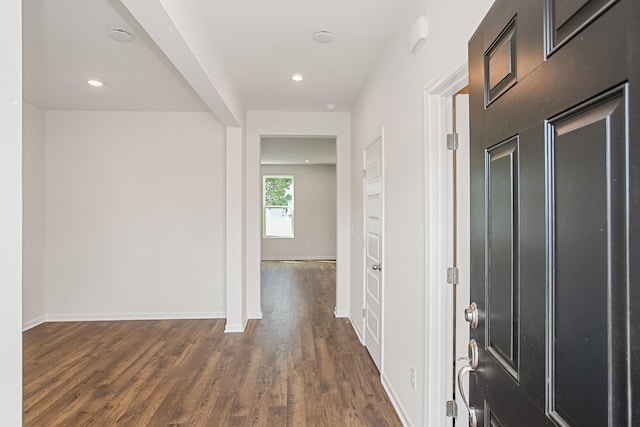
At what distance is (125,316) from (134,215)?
1.27 m

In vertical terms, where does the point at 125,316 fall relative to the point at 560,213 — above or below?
below

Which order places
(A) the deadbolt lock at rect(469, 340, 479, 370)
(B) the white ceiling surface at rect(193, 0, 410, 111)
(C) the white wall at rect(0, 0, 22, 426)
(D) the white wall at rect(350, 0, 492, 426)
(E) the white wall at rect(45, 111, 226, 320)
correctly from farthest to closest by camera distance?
1. (E) the white wall at rect(45, 111, 226, 320)
2. (B) the white ceiling surface at rect(193, 0, 410, 111)
3. (D) the white wall at rect(350, 0, 492, 426)
4. (A) the deadbolt lock at rect(469, 340, 479, 370)
5. (C) the white wall at rect(0, 0, 22, 426)

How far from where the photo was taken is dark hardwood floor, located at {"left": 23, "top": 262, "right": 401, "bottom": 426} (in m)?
2.37

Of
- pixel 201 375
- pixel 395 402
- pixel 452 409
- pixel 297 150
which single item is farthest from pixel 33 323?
pixel 297 150

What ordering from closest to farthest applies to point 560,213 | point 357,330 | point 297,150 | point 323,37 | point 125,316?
point 560,213 → point 323,37 → point 357,330 → point 125,316 → point 297,150

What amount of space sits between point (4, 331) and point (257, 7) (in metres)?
2.13

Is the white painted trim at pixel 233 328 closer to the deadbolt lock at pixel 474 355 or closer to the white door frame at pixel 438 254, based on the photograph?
the white door frame at pixel 438 254

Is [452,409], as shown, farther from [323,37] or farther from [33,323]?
[33,323]

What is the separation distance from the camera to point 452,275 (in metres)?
1.88

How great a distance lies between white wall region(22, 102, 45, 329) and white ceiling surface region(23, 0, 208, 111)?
0.98 ft

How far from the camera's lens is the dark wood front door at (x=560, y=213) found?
0.48m

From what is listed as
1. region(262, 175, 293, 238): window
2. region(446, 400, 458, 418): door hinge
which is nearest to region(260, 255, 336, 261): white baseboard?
region(262, 175, 293, 238): window

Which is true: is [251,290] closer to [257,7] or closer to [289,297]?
[289,297]

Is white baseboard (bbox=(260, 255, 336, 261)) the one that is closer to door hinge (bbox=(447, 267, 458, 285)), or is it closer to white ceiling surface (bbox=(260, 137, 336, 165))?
white ceiling surface (bbox=(260, 137, 336, 165))
